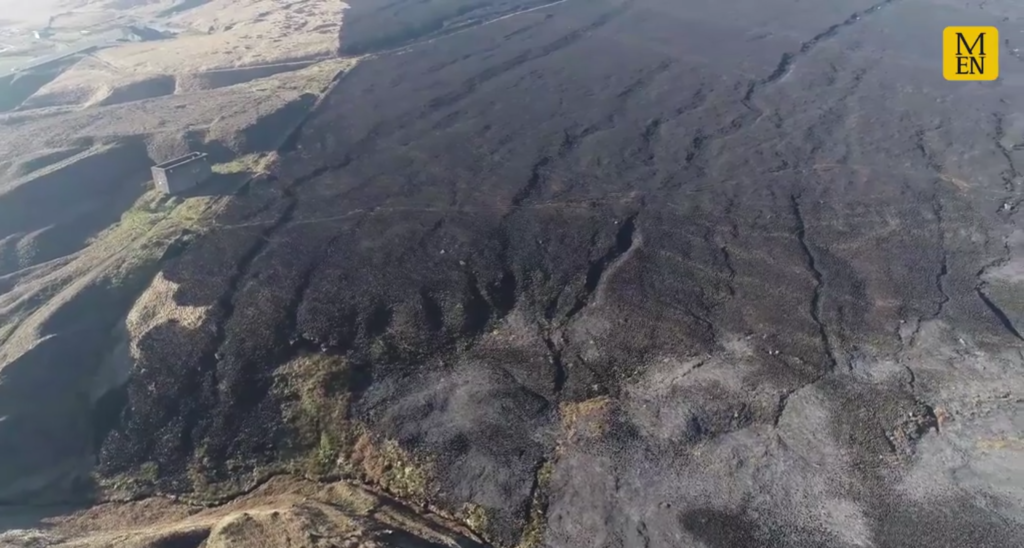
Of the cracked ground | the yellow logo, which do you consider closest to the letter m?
the yellow logo

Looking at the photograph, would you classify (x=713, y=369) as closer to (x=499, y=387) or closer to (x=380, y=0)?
(x=499, y=387)

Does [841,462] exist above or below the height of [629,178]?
below

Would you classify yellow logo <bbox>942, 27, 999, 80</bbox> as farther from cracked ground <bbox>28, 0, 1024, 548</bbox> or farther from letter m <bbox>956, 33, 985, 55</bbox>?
cracked ground <bbox>28, 0, 1024, 548</bbox>

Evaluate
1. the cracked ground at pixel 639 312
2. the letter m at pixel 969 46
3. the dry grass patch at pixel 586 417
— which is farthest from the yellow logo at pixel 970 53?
the dry grass patch at pixel 586 417

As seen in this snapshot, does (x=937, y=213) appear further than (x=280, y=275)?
Yes

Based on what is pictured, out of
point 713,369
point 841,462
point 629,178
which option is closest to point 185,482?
point 713,369
